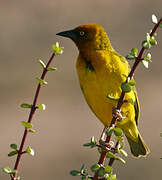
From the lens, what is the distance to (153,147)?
10.8 m

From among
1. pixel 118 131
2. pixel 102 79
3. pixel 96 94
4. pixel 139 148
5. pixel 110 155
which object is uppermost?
pixel 118 131

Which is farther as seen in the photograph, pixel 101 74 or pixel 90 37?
pixel 90 37

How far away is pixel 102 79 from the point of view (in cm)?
419

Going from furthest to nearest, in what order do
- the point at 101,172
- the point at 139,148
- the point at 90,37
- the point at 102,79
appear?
the point at 139,148
the point at 90,37
the point at 102,79
the point at 101,172

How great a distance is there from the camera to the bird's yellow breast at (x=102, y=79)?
4.19 metres

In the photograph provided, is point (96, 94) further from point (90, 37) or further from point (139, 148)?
point (139, 148)

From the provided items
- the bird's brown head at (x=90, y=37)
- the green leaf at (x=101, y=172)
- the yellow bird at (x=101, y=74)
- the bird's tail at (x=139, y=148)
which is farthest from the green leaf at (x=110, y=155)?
the bird's tail at (x=139, y=148)

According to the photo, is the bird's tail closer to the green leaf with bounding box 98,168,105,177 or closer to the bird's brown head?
the bird's brown head

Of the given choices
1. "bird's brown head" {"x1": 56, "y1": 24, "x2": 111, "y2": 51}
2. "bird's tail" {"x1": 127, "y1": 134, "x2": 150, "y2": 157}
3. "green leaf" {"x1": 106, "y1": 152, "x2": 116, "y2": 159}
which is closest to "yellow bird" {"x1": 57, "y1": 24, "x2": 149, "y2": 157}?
"bird's brown head" {"x1": 56, "y1": 24, "x2": 111, "y2": 51}

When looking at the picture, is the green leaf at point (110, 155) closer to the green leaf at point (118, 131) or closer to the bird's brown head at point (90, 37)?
the green leaf at point (118, 131)

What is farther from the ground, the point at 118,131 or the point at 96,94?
the point at 118,131

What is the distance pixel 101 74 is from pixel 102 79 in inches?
1.7

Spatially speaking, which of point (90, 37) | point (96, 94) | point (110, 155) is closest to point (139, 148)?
point (96, 94)

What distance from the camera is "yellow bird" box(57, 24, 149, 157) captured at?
4.20 metres
